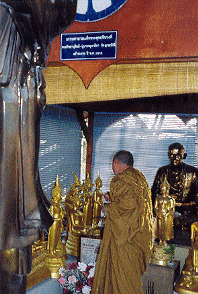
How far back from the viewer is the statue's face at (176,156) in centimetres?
327

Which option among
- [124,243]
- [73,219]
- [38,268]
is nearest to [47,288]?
[38,268]

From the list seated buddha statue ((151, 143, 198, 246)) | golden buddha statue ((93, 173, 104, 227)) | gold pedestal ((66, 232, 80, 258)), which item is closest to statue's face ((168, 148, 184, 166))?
seated buddha statue ((151, 143, 198, 246))

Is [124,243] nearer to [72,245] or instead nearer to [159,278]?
[159,278]

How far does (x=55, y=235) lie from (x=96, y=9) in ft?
4.07

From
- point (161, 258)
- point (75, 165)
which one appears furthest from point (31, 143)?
point (75, 165)

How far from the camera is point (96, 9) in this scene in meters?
1.54

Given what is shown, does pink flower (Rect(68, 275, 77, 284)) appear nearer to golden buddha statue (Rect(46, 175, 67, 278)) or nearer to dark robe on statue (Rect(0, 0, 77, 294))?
golden buddha statue (Rect(46, 175, 67, 278))

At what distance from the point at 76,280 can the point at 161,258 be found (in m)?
0.53

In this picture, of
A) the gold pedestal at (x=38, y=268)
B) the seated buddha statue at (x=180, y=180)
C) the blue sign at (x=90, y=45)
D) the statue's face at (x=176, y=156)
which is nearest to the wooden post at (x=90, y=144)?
the seated buddha statue at (x=180, y=180)

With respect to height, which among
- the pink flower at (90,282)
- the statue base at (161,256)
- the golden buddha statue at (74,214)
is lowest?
the pink flower at (90,282)

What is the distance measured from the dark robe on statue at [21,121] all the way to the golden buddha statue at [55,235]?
1.18 metres

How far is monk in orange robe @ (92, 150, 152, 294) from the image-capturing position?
1790 millimetres

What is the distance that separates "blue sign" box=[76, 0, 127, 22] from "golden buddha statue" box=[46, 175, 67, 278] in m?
0.89

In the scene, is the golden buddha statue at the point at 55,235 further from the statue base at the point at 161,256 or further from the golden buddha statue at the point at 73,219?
the statue base at the point at 161,256
